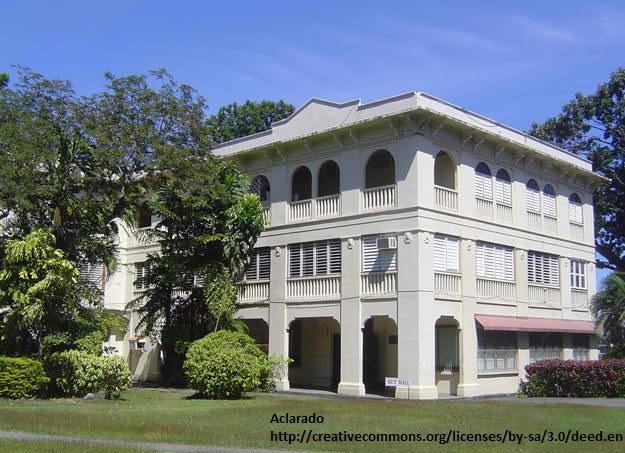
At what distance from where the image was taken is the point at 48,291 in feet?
74.5

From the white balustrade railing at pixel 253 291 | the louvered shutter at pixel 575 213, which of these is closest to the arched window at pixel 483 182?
the louvered shutter at pixel 575 213

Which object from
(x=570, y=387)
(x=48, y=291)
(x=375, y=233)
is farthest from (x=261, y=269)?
(x=570, y=387)

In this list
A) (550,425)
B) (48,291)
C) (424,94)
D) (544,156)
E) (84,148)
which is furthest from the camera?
(544,156)

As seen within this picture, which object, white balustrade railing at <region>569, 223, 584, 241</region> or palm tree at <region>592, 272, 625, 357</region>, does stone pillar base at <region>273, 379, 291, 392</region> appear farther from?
white balustrade railing at <region>569, 223, 584, 241</region>

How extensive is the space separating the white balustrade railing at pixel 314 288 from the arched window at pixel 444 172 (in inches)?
201

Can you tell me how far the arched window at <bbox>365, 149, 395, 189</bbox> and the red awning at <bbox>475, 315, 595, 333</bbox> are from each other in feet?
19.8

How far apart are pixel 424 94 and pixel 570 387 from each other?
1083 centimetres

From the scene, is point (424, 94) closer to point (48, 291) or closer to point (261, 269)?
point (261, 269)

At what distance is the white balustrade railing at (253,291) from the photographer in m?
30.8

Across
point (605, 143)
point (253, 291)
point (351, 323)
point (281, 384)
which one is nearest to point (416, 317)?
point (351, 323)

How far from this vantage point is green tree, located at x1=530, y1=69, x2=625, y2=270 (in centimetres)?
4328

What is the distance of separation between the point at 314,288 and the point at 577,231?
489 inches

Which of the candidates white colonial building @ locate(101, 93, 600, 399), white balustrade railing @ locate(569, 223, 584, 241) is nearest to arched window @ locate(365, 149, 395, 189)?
white colonial building @ locate(101, 93, 600, 399)

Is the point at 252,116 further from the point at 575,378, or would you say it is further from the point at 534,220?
the point at 575,378
